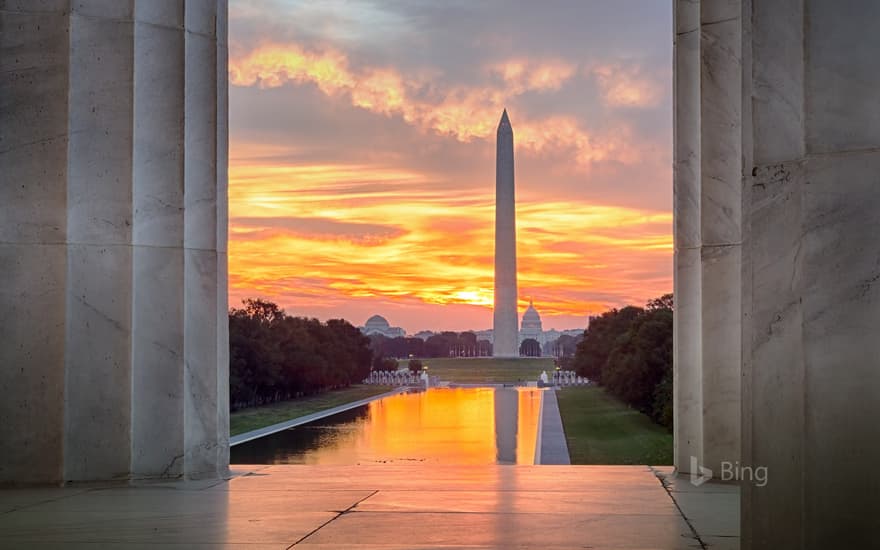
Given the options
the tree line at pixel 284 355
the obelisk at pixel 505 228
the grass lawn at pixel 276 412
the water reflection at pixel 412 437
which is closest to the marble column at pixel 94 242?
the water reflection at pixel 412 437

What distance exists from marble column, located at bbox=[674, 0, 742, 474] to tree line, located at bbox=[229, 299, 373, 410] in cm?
7265

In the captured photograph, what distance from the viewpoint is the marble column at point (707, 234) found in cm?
1291

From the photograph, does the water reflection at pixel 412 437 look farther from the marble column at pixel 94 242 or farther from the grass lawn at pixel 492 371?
the grass lawn at pixel 492 371

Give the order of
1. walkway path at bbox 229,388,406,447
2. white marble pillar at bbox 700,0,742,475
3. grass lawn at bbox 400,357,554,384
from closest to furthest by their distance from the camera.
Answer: white marble pillar at bbox 700,0,742,475 → walkway path at bbox 229,388,406,447 → grass lawn at bbox 400,357,554,384

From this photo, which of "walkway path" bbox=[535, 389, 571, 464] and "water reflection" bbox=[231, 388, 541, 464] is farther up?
"walkway path" bbox=[535, 389, 571, 464]

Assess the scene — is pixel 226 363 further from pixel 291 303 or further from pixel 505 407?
pixel 291 303

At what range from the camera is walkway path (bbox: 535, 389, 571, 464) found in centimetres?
4666

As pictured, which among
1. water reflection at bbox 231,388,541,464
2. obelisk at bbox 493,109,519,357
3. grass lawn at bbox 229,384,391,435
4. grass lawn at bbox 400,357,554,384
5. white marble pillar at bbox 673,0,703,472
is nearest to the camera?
white marble pillar at bbox 673,0,703,472

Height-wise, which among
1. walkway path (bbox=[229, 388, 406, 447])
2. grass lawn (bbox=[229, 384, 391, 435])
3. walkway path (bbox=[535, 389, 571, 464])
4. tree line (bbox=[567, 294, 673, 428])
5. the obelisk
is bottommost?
grass lawn (bbox=[229, 384, 391, 435])

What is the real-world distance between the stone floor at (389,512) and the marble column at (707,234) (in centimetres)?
81

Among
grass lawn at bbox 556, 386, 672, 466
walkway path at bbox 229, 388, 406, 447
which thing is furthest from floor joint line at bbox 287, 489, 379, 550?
walkway path at bbox 229, 388, 406, 447

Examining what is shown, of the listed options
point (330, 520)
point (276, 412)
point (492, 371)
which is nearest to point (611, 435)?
point (276, 412)

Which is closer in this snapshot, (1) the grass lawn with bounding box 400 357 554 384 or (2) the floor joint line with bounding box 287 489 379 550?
(2) the floor joint line with bounding box 287 489 379 550

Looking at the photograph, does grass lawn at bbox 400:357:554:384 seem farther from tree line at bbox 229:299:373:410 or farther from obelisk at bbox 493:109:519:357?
tree line at bbox 229:299:373:410
